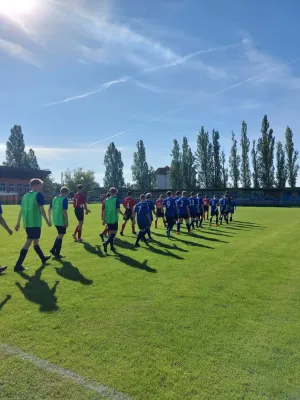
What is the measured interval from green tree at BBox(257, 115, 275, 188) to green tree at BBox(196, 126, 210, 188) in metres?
12.7

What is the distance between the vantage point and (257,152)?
68750mm

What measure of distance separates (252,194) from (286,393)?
59810mm

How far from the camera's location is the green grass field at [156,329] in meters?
3.00

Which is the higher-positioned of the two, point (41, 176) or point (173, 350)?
point (41, 176)

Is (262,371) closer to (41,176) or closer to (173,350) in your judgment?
(173,350)

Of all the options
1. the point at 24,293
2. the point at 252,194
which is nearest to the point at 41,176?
the point at 252,194

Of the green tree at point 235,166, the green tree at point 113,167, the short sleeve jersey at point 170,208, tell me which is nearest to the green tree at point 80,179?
the green tree at point 113,167

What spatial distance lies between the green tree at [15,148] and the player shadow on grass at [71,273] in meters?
77.8

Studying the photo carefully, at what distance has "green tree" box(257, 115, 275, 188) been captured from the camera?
65688mm

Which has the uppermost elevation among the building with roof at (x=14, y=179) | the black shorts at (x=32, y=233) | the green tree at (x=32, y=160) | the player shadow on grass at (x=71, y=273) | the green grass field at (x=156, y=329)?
the green tree at (x=32, y=160)

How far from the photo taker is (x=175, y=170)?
247 ft

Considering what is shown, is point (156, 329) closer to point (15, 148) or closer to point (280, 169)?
point (280, 169)

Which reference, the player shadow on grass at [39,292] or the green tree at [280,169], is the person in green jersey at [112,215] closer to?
the player shadow on grass at [39,292]

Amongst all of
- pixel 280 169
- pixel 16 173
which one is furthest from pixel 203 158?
pixel 16 173
